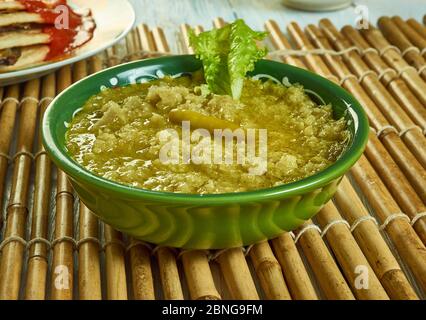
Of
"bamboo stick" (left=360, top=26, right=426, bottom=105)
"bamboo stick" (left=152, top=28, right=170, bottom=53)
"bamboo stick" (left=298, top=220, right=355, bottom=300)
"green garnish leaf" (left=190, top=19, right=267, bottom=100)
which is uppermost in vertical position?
"bamboo stick" (left=152, top=28, right=170, bottom=53)

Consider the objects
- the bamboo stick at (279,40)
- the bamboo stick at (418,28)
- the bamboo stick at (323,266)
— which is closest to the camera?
the bamboo stick at (323,266)

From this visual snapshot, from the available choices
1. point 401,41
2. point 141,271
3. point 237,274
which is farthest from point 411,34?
point 141,271

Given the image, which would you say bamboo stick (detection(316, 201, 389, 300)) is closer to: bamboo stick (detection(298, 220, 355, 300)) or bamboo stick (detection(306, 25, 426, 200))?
bamboo stick (detection(298, 220, 355, 300))

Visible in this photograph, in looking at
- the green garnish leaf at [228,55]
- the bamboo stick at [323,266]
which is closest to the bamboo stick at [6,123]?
the green garnish leaf at [228,55]

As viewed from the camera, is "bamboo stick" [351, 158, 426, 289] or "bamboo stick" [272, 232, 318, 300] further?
"bamboo stick" [351, 158, 426, 289]

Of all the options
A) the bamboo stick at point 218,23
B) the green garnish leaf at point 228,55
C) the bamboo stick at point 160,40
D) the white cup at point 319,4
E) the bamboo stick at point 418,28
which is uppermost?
the white cup at point 319,4

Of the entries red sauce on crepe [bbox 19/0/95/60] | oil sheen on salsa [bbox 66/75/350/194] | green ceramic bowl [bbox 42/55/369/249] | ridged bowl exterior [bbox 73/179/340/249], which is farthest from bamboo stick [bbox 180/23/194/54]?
ridged bowl exterior [bbox 73/179/340/249]
